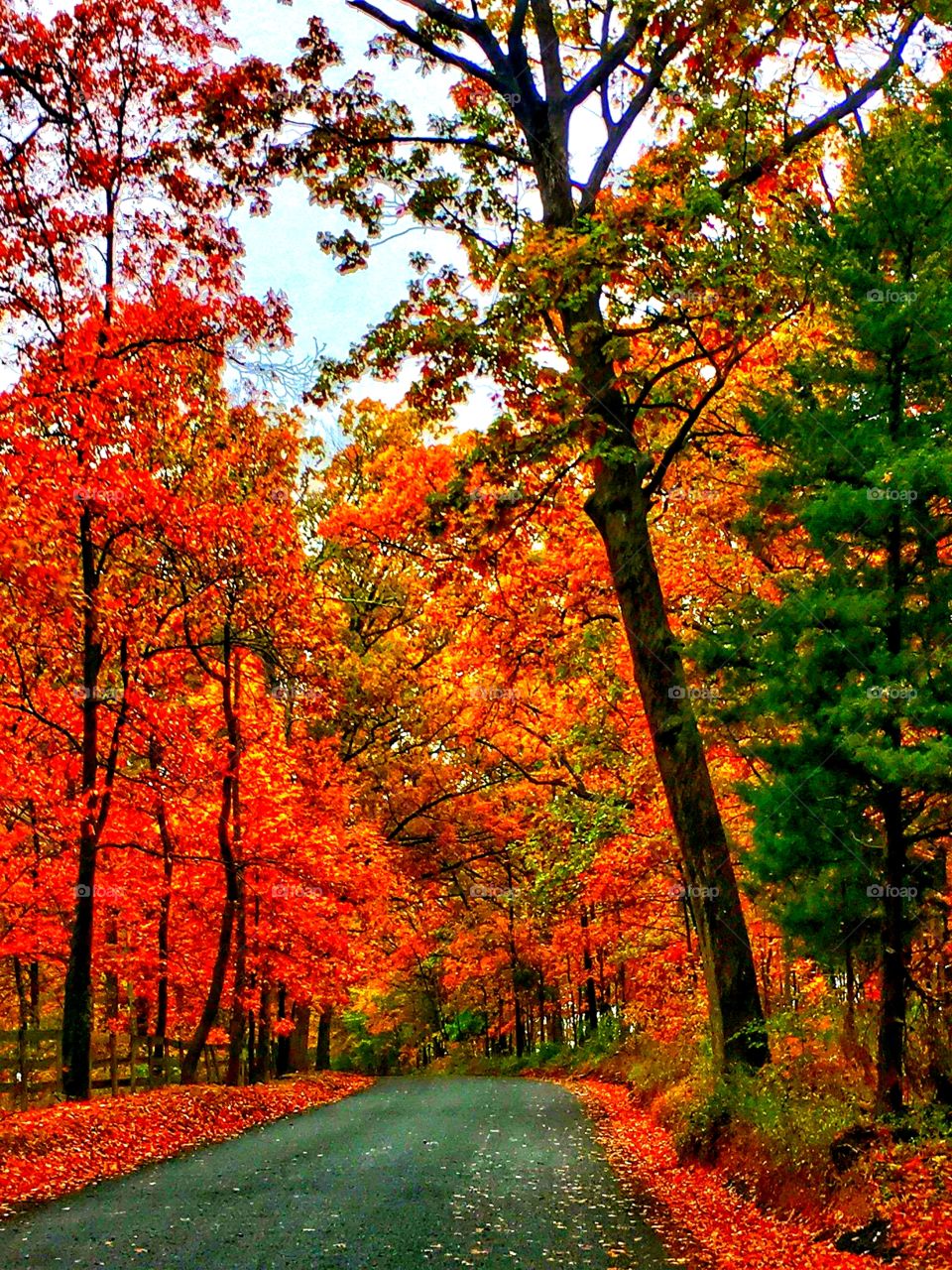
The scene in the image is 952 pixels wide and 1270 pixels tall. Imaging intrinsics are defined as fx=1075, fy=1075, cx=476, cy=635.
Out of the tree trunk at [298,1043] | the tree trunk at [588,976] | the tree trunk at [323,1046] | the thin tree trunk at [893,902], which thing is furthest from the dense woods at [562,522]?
the tree trunk at [323,1046]

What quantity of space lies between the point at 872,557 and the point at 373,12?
27.9ft

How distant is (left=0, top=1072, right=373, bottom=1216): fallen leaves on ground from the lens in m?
9.59

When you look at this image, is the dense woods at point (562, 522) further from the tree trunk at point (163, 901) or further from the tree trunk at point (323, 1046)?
the tree trunk at point (323, 1046)

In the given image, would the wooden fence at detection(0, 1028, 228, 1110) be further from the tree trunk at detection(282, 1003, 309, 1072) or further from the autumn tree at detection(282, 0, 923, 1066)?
the autumn tree at detection(282, 0, 923, 1066)

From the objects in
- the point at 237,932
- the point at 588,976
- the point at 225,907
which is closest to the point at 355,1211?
the point at 225,907

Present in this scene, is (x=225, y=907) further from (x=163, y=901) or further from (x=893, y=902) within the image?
(x=893, y=902)

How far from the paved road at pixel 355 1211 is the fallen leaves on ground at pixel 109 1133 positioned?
43cm

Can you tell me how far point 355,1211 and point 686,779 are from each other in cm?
520

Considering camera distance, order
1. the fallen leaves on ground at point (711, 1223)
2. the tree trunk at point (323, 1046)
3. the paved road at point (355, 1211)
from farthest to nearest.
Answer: the tree trunk at point (323, 1046) < the paved road at point (355, 1211) < the fallen leaves on ground at point (711, 1223)

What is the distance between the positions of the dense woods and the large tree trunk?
0.14 ft

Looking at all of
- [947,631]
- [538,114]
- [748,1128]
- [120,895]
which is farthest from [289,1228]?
[120,895]

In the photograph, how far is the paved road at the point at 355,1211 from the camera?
656cm

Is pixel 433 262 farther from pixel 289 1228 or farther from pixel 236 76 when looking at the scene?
pixel 289 1228

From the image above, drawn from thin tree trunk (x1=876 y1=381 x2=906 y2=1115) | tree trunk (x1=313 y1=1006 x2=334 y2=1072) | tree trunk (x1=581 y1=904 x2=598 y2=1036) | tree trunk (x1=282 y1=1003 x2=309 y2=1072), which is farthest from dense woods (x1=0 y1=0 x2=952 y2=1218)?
tree trunk (x1=313 y1=1006 x2=334 y2=1072)
